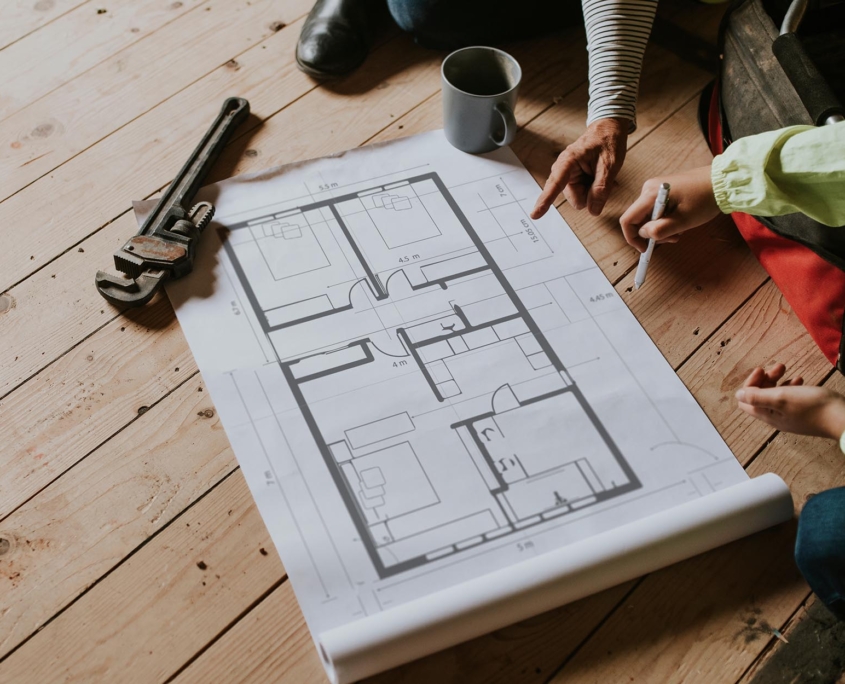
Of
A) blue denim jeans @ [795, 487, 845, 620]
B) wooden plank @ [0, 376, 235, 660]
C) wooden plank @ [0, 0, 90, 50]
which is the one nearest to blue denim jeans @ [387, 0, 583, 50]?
wooden plank @ [0, 0, 90, 50]

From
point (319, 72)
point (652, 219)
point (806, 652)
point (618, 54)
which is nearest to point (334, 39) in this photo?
point (319, 72)

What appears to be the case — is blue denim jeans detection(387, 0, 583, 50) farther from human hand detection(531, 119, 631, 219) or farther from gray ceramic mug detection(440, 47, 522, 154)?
human hand detection(531, 119, 631, 219)

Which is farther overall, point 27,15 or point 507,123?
point 27,15

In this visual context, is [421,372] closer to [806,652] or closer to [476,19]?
[806,652]

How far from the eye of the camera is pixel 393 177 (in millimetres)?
869

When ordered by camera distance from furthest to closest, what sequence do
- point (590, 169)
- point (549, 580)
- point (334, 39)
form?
1. point (334, 39)
2. point (590, 169)
3. point (549, 580)

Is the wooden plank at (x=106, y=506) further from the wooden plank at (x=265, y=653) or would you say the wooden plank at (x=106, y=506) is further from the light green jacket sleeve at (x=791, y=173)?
the light green jacket sleeve at (x=791, y=173)

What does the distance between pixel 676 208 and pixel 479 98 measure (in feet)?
0.81

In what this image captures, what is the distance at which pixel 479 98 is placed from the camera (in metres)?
0.83

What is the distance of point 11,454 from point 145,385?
0.12m

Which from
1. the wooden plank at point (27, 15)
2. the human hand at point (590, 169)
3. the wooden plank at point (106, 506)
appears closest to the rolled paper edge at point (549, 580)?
the wooden plank at point (106, 506)

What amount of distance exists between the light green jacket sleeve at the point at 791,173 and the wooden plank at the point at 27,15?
3.01 feet

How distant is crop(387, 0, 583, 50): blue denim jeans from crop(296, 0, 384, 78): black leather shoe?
0.06 m

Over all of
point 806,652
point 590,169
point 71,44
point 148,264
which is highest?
point 71,44
